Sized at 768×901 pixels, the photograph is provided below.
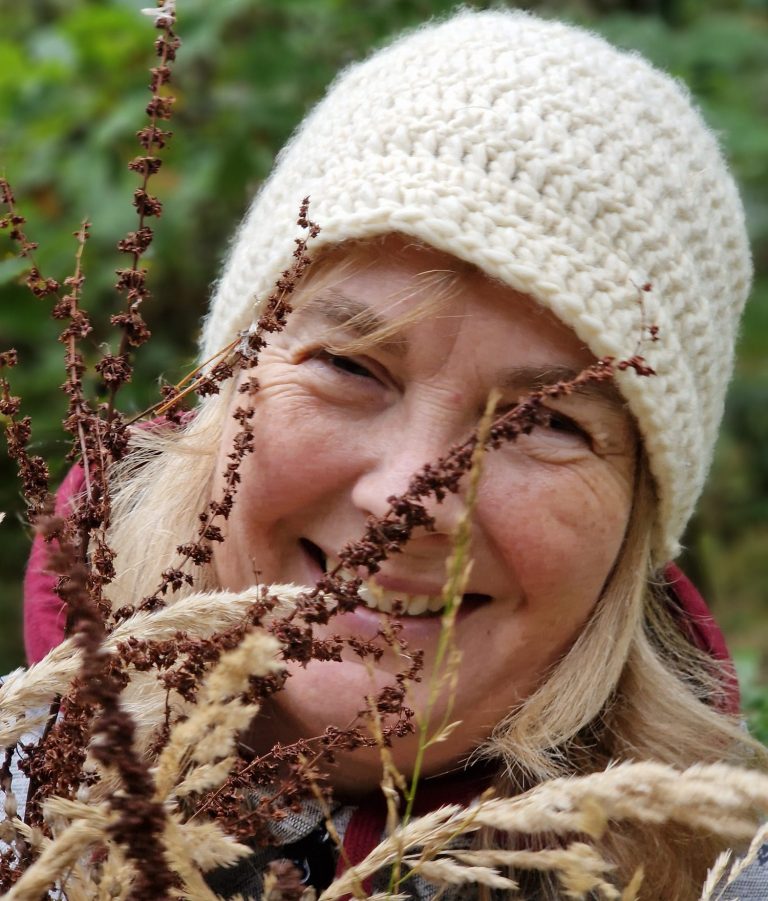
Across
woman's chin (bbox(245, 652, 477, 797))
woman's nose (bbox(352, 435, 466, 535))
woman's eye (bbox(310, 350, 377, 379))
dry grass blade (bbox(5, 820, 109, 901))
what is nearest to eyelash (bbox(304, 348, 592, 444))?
woman's eye (bbox(310, 350, 377, 379))

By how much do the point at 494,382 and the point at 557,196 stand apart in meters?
0.33

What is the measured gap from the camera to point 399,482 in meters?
1.68

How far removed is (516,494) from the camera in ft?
5.77

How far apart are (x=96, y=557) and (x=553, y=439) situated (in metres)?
0.83

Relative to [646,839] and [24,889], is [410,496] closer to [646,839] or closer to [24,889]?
[24,889]

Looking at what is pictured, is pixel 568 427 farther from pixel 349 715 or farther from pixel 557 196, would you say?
pixel 349 715

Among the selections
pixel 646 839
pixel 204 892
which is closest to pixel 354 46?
pixel 646 839

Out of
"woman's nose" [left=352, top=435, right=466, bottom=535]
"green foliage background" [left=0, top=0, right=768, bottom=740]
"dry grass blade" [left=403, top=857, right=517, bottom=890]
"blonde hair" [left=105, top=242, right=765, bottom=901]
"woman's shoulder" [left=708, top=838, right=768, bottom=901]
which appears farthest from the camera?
"green foliage background" [left=0, top=0, right=768, bottom=740]

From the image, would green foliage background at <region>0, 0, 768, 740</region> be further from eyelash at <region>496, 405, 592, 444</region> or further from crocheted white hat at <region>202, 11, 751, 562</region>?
eyelash at <region>496, 405, 592, 444</region>

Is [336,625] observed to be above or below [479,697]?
above

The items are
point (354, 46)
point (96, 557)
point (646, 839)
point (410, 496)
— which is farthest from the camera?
point (354, 46)

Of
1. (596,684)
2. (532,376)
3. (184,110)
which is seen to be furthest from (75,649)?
(184,110)

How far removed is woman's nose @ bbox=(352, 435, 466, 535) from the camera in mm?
1678

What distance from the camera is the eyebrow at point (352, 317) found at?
1.76 meters
